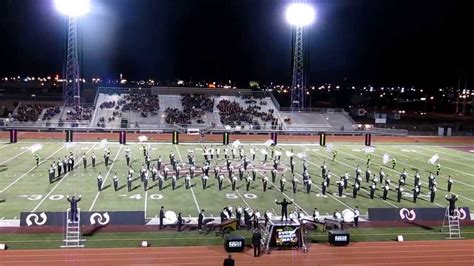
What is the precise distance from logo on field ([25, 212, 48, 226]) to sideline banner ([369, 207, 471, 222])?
9.26m

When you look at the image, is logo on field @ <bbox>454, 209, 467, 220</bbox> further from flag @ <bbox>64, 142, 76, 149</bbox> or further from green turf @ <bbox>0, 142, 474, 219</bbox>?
flag @ <bbox>64, 142, 76, 149</bbox>

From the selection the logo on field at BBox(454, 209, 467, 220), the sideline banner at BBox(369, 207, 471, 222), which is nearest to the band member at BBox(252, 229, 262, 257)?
the sideline banner at BBox(369, 207, 471, 222)

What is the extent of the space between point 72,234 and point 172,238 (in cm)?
250

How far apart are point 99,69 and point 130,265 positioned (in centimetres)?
5774

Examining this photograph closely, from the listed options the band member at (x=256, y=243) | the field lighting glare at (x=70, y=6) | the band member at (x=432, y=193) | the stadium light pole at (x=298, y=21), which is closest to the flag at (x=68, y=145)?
the field lighting glare at (x=70, y=6)

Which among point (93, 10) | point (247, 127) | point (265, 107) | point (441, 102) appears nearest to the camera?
point (93, 10)

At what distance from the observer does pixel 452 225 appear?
48.0ft

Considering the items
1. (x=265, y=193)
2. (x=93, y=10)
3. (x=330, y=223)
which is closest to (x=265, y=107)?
(x=93, y=10)

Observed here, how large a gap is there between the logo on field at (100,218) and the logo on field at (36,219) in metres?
1.20

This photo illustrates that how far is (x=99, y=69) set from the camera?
6575cm

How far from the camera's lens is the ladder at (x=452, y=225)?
14267 mm

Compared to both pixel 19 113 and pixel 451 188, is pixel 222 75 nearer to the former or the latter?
pixel 19 113

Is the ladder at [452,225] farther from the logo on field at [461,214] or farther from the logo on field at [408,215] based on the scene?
the logo on field at [408,215]

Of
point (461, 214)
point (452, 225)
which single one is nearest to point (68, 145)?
point (461, 214)
